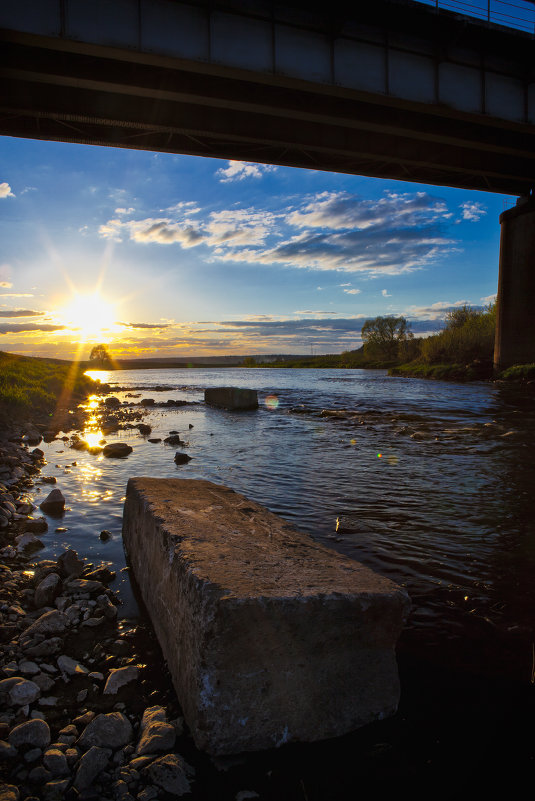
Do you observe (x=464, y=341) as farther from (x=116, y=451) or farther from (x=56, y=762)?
(x=56, y=762)

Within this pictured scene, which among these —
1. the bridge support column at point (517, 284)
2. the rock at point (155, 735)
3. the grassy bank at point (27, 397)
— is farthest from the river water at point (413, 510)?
the bridge support column at point (517, 284)

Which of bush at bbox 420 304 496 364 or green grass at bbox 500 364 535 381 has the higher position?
bush at bbox 420 304 496 364

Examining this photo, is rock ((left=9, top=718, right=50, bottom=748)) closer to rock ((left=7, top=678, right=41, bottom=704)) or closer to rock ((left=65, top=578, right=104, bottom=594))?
rock ((left=7, top=678, right=41, bottom=704))

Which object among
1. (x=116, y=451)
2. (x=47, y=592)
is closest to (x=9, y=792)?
(x=47, y=592)

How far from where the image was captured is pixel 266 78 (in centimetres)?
1544

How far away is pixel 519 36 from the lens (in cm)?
1820

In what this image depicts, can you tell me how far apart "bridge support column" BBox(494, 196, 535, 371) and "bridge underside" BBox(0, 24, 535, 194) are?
7.43 meters

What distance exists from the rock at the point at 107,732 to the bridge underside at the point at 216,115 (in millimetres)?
17194

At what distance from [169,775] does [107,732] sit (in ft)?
1.32

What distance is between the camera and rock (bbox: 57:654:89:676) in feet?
8.80

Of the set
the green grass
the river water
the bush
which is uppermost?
the bush

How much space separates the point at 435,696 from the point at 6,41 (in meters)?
18.4

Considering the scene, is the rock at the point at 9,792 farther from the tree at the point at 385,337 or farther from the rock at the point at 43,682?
the tree at the point at 385,337

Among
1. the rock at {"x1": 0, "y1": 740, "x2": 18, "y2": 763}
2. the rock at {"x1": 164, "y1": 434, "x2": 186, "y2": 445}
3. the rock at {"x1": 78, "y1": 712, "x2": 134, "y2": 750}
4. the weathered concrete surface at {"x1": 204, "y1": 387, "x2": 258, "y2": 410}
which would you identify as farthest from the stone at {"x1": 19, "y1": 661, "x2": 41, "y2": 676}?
the weathered concrete surface at {"x1": 204, "y1": 387, "x2": 258, "y2": 410}
